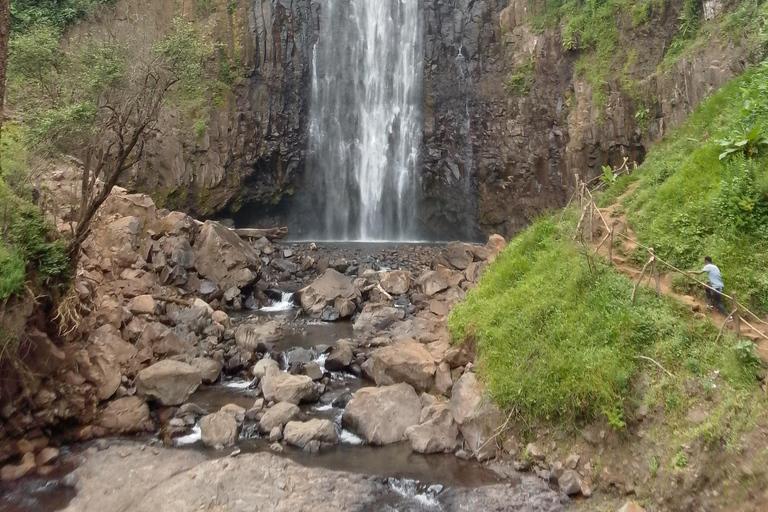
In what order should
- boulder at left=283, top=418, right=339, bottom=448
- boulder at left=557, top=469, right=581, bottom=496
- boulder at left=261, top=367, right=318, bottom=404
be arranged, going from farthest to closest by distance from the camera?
1. boulder at left=261, top=367, right=318, bottom=404
2. boulder at left=283, top=418, right=339, bottom=448
3. boulder at left=557, top=469, right=581, bottom=496

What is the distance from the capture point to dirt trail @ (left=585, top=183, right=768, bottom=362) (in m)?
6.76

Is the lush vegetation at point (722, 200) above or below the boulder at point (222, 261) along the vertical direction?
above

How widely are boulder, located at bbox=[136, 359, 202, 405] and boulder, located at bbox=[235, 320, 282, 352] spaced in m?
2.26

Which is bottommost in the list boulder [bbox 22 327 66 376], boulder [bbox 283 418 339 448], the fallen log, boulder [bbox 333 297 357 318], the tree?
boulder [bbox 283 418 339 448]

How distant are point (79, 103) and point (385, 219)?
1785 centimetres

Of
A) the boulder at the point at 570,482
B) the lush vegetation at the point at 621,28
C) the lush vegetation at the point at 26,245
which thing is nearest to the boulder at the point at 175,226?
the lush vegetation at the point at 26,245

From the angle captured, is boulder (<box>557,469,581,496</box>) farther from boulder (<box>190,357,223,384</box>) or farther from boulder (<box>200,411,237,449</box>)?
boulder (<box>190,357,223,384</box>)

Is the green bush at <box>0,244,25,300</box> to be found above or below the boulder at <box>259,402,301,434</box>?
above

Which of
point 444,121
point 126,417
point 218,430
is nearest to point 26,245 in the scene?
point 126,417

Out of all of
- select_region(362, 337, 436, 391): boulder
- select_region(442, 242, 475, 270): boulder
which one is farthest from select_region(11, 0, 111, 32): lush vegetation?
select_region(362, 337, 436, 391): boulder

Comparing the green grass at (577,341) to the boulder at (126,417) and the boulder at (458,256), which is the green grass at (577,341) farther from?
the boulder at (458,256)

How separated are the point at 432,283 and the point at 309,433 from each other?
28.5ft

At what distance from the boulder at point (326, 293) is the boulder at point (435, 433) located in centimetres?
793

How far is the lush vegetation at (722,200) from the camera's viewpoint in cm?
781
